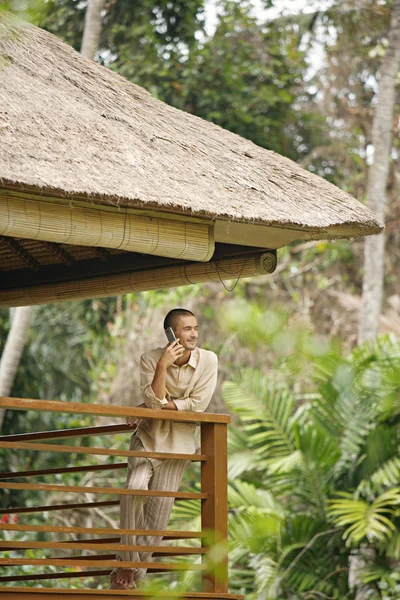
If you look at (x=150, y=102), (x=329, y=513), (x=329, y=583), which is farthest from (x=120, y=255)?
(x=329, y=583)

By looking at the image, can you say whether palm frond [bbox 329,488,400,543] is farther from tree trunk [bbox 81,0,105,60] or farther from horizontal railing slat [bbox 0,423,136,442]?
tree trunk [bbox 81,0,105,60]

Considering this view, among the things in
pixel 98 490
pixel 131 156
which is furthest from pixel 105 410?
pixel 131 156

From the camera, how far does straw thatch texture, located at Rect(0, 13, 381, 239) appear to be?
3.85 m

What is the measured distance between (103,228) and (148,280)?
1.09 meters

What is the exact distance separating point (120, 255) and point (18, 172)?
1757mm

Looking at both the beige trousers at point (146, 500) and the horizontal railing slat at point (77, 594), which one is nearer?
the horizontal railing slat at point (77, 594)

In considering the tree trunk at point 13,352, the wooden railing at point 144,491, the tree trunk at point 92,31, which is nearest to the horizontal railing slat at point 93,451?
the wooden railing at point 144,491

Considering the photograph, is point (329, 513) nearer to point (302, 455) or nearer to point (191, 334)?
point (302, 455)

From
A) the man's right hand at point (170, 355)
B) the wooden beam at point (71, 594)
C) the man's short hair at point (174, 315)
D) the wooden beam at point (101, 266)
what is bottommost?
the wooden beam at point (71, 594)

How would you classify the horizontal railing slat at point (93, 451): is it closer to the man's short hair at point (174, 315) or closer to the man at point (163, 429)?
the man at point (163, 429)

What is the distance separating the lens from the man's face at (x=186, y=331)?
4.32m

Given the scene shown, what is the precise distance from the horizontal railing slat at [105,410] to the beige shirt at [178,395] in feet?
0.48

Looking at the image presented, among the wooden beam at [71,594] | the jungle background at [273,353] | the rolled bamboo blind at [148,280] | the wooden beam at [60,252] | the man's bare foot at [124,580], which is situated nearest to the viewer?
the wooden beam at [71,594]

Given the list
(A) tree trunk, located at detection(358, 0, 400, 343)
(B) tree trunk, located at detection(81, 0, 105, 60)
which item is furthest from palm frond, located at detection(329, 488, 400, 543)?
(B) tree trunk, located at detection(81, 0, 105, 60)
